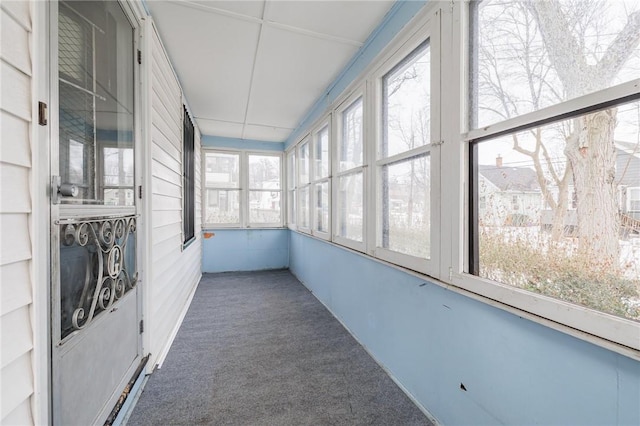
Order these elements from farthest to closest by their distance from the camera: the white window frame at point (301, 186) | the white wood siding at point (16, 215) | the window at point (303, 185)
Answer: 1. the window at point (303, 185)
2. the white window frame at point (301, 186)
3. the white wood siding at point (16, 215)

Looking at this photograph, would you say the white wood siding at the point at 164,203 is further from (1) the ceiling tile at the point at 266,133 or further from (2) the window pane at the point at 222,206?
(2) the window pane at the point at 222,206

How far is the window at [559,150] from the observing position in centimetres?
84

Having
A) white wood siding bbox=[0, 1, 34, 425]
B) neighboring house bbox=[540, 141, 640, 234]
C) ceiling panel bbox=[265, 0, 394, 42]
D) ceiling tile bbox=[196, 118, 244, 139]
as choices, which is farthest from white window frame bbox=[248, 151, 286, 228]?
neighboring house bbox=[540, 141, 640, 234]

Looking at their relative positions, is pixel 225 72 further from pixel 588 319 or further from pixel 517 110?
pixel 588 319

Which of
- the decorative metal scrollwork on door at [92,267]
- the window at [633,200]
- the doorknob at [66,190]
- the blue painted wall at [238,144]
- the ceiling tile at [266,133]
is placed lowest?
the decorative metal scrollwork on door at [92,267]

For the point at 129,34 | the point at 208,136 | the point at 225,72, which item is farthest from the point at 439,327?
the point at 208,136

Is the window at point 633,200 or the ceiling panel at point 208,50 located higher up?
the ceiling panel at point 208,50

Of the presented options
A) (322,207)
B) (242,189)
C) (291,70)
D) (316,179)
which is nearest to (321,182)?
(316,179)

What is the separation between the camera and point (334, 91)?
3.00m

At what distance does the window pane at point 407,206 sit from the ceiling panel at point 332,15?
1.10m

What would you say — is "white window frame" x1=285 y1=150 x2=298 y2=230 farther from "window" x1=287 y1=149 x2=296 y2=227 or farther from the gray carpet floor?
the gray carpet floor

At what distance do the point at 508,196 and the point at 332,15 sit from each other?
5.72 ft

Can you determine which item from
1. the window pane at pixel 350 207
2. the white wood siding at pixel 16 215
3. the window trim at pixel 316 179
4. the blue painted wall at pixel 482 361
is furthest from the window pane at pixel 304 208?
the white wood siding at pixel 16 215

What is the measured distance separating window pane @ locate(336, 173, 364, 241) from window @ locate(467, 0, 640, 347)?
1219 mm
